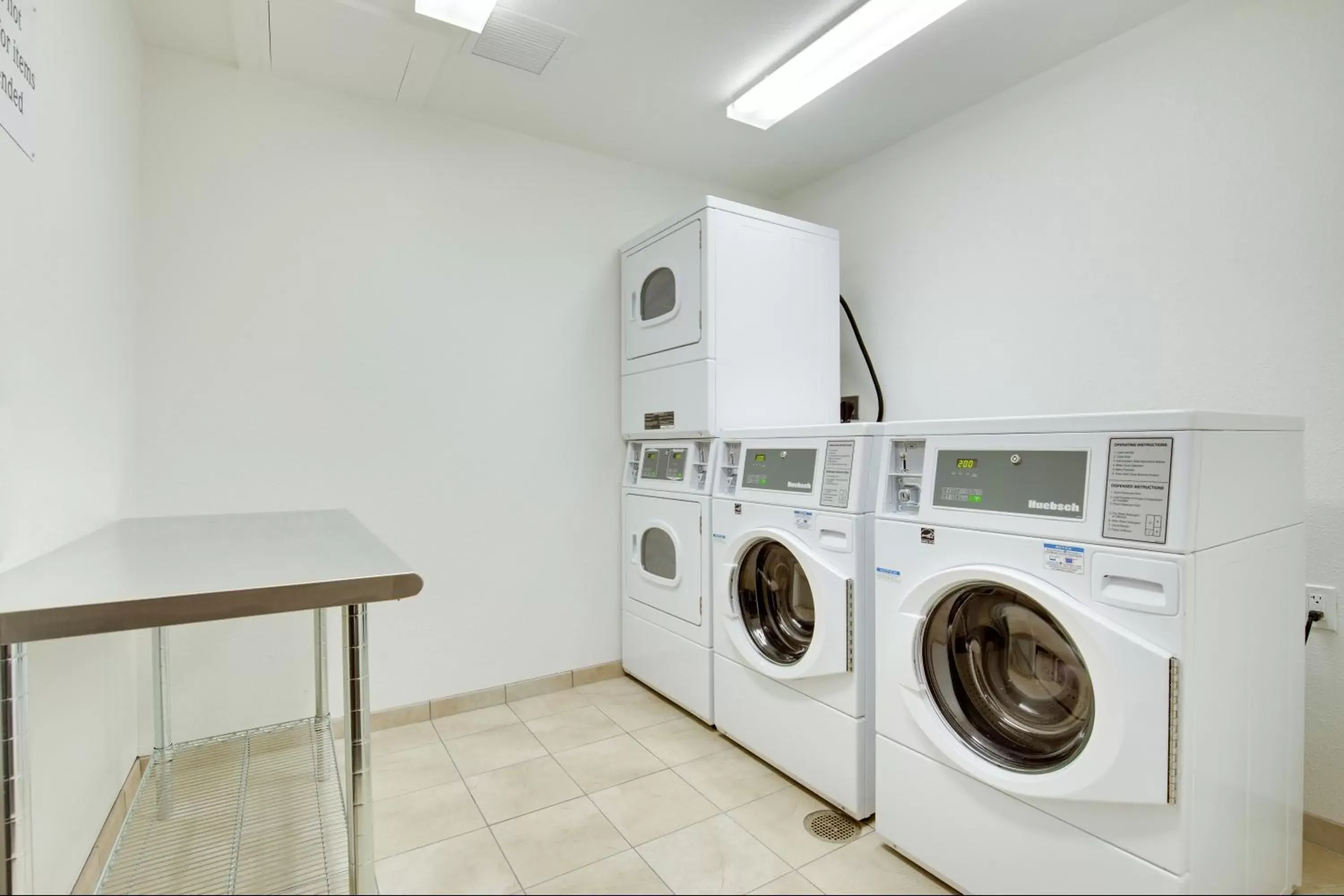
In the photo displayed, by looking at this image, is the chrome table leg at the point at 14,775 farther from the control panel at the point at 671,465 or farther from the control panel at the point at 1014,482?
the control panel at the point at 671,465

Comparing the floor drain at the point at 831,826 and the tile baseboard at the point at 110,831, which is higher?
the tile baseboard at the point at 110,831

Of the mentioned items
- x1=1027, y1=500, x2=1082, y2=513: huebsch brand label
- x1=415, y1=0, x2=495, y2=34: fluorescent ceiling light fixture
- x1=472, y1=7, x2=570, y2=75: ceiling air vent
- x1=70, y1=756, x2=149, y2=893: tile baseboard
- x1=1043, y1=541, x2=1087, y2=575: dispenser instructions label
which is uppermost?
x1=472, y1=7, x2=570, y2=75: ceiling air vent

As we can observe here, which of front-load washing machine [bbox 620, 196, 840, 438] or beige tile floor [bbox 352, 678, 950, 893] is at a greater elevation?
front-load washing machine [bbox 620, 196, 840, 438]

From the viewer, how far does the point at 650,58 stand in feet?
7.39

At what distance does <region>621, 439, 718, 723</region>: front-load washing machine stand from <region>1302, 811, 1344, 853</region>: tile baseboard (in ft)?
5.66

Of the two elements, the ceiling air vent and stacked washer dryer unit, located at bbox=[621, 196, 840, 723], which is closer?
the ceiling air vent

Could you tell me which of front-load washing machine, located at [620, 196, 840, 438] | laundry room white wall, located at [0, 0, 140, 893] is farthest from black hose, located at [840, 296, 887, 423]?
laundry room white wall, located at [0, 0, 140, 893]

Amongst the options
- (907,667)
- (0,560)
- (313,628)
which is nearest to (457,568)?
(313,628)

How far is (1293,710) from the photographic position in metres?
1.45

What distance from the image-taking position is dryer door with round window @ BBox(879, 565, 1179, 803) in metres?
1.16

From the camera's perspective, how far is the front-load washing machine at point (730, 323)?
2477 mm

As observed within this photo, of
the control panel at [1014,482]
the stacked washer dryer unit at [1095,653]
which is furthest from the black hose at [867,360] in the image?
the control panel at [1014,482]

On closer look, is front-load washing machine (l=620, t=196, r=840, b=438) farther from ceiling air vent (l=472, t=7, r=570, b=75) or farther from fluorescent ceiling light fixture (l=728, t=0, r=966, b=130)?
ceiling air vent (l=472, t=7, r=570, b=75)

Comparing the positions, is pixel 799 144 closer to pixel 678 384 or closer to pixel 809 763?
pixel 678 384
